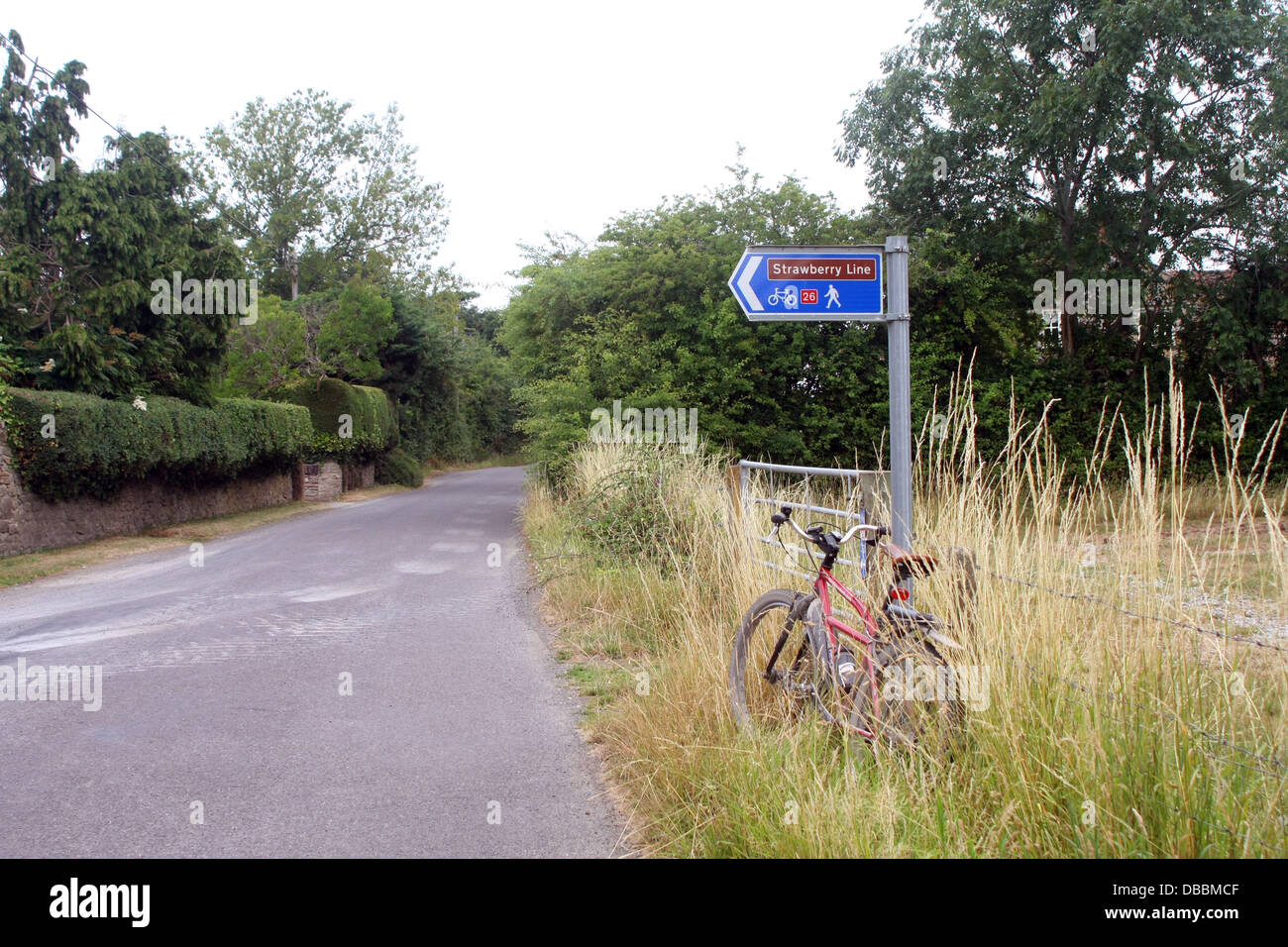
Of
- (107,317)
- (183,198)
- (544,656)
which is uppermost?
(183,198)

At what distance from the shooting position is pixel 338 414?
29.9 meters

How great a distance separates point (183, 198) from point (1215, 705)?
21967 millimetres

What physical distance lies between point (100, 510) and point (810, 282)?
16.2 meters

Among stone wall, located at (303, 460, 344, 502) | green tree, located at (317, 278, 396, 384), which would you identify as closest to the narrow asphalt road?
stone wall, located at (303, 460, 344, 502)

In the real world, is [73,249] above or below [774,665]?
above

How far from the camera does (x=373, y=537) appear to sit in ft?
53.2

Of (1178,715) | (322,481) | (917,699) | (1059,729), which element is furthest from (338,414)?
(1178,715)

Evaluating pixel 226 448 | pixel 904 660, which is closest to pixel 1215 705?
pixel 904 660

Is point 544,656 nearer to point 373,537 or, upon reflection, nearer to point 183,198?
point 373,537

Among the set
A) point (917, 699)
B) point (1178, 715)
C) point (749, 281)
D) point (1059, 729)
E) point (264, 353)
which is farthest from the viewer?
point (264, 353)

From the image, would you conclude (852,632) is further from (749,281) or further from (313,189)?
(313,189)

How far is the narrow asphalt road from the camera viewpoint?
3828 mm
